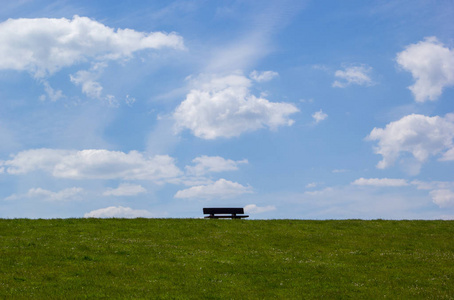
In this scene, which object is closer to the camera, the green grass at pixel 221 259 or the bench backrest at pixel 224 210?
the green grass at pixel 221 259

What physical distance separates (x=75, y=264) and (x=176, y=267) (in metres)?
5.36

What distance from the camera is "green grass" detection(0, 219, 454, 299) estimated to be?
812 inches

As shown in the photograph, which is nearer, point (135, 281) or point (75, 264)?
point (135, 281)

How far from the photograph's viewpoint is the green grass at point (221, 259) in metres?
20.6

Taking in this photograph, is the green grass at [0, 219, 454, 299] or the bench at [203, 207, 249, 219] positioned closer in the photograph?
the green grass at [0, 219, 454, 299]

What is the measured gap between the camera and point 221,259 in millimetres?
26234

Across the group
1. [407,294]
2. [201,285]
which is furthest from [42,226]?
[407,294]

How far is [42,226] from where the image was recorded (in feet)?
115

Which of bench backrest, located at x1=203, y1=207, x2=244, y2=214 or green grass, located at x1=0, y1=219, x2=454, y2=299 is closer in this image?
green grass, located at x1=0, y1=219, x2=454, y2=299

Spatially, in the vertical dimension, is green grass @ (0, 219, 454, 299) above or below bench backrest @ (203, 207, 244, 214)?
below

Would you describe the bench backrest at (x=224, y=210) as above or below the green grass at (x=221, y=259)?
above

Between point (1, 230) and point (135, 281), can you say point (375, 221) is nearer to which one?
point (135, 281)

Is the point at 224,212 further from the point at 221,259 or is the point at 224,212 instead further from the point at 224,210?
the point at 221,259

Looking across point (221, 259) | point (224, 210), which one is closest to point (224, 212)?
point (224, 210)
